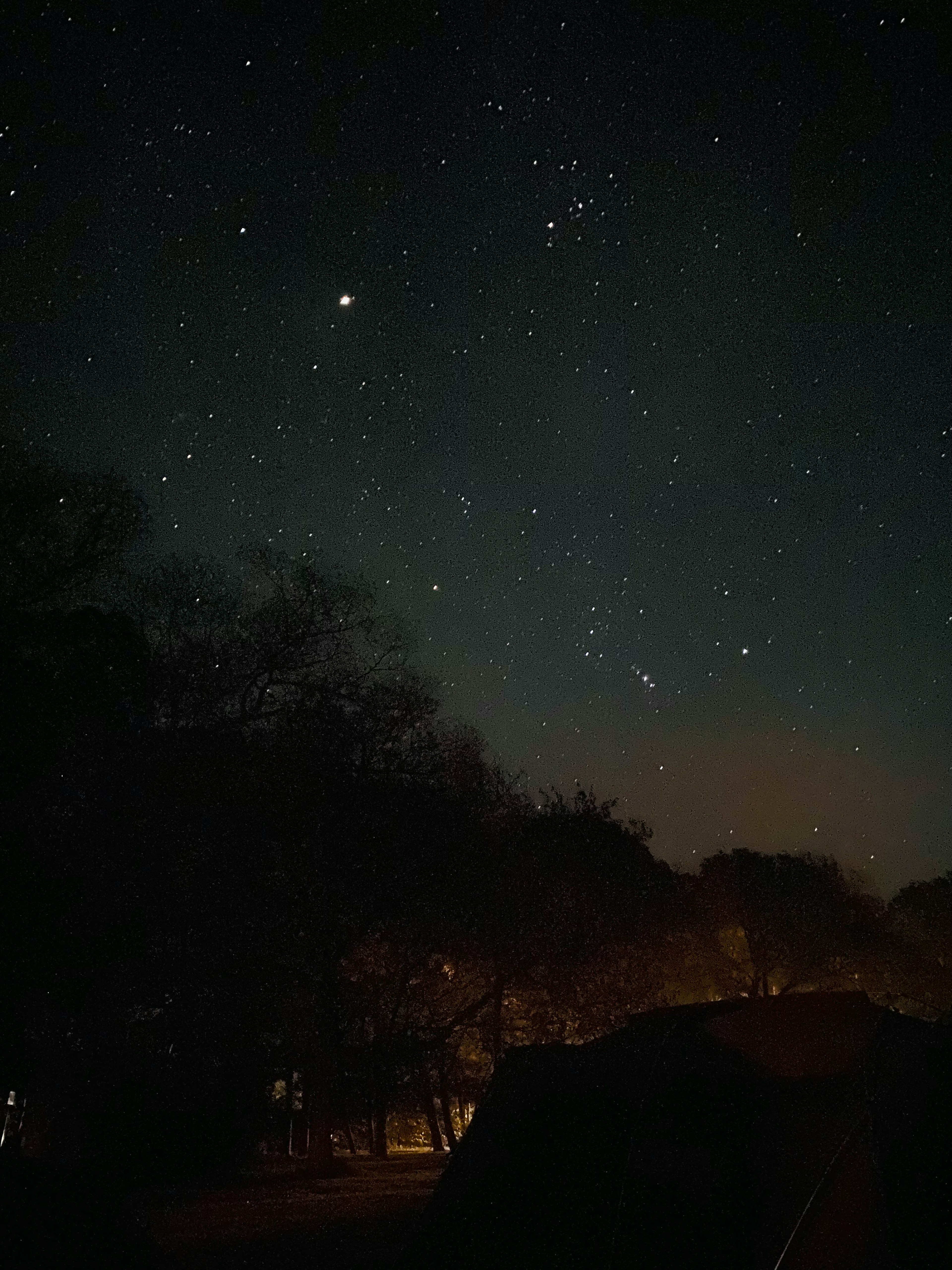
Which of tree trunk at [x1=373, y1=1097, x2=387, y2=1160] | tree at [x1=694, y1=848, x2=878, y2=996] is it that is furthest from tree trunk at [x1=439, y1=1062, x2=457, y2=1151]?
tree at [x1=694, y1=848, x2=878, y2=996]

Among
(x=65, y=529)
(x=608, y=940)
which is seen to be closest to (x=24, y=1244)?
(x=65, y=529)

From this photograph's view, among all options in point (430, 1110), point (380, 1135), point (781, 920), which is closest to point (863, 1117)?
point (380, 1135)

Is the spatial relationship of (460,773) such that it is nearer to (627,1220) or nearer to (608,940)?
(608,940)

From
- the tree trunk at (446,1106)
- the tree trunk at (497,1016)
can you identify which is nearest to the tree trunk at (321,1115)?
the tree trunk at (446,1106)

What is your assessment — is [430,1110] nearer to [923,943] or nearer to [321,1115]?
[321,1115]

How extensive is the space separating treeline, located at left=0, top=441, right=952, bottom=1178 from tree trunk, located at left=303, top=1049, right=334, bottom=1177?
51mm

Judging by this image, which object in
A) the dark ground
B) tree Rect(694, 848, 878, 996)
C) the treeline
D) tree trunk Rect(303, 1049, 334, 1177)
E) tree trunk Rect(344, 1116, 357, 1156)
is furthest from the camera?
tree Rect(694, 848, 878, 996)

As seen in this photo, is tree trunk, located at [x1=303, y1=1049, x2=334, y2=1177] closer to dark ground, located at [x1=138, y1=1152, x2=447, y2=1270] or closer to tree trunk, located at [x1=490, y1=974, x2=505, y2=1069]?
dark ground, located at [x1=138, y1=1152, x2=447, y2=1270]

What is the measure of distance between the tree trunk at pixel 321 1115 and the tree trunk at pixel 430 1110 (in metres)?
2.16

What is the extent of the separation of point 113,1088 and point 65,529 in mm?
9734

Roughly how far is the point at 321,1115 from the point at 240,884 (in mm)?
6162

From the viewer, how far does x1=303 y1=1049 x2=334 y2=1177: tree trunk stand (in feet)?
57.0

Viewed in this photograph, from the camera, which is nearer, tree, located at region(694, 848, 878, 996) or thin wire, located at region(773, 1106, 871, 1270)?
thin wire, located at region(773, 1106, 871, 1270)

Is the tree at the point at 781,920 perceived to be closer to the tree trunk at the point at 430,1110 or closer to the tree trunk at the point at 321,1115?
the tree trunk at the point at 430,1110
